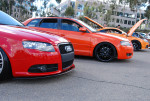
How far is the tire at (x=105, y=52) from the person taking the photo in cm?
521

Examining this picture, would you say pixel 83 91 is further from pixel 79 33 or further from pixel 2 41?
pixel 79 33

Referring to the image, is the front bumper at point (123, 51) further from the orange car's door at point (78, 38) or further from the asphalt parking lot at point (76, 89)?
the asphalt parking lot at point (76, 89)

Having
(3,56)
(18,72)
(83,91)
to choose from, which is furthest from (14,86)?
(83,91)

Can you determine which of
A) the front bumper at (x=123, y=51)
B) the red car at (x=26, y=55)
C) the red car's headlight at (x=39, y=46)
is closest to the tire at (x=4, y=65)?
the red car at (x=26, y=55)

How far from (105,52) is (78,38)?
42.0 inches

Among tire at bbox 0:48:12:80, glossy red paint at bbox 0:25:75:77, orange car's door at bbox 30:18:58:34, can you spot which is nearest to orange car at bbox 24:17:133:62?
orange car's door at bbox 30:18:58:34

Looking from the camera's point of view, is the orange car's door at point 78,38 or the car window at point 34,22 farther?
the car window at point 34,22

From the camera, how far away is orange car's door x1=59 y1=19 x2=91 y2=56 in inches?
209

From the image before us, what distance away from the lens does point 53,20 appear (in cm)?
583

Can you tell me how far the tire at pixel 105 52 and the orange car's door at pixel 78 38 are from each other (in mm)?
352

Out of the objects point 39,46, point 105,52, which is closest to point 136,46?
point 105,52

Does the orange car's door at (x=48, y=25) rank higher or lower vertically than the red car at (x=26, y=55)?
higher

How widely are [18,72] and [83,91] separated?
1186 millimetres

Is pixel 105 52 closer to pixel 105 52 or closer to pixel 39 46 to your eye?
pixel 105 52
